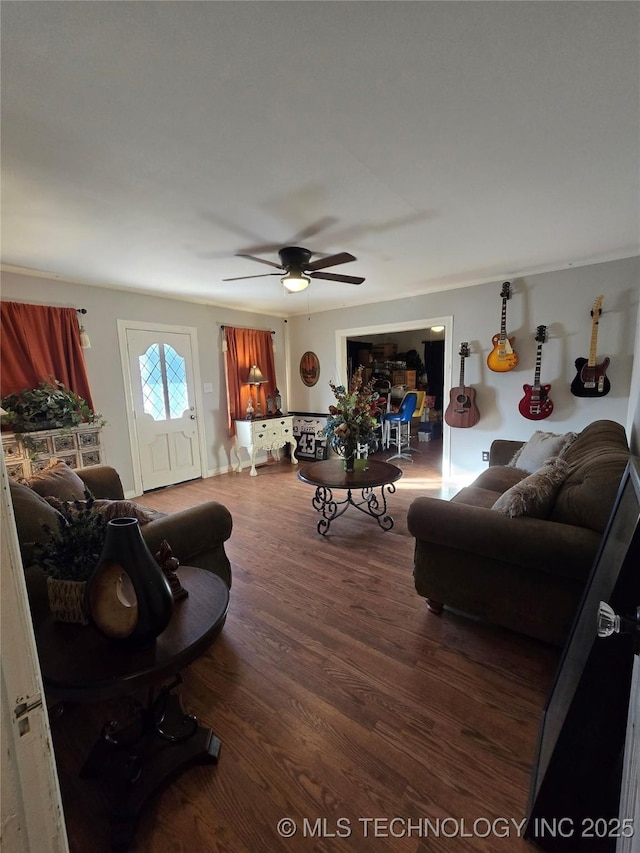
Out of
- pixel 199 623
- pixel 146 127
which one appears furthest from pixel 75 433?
pixel 199 623

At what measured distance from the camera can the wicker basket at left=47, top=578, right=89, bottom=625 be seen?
3.63 ft

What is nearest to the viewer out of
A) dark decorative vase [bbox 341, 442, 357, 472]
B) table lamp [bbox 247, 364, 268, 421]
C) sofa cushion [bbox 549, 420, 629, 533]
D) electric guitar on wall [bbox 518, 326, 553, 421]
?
sofa cushion [bbox 549, 420, 629, 533]

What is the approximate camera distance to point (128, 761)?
120 centimetres

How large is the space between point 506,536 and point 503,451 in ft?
6.99

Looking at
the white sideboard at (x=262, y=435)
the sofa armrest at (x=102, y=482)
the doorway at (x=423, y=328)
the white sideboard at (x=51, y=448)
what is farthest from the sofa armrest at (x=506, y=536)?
the white sideboard at (x=262, y=435)

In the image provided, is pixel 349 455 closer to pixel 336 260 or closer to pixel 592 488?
pixel 336 260

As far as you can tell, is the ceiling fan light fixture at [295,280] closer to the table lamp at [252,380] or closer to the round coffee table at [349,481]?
the round coffee table at [349,481]

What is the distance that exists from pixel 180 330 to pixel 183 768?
4343 millimetres

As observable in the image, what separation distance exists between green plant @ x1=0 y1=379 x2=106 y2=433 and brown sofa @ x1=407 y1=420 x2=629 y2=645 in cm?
321

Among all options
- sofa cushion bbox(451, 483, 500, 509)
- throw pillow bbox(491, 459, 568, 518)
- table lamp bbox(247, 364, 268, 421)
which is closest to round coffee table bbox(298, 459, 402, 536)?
sofa cushion bbox(451, 483, 500, 509)

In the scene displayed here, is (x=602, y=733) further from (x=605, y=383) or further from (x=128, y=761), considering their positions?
(x=605, y=383)

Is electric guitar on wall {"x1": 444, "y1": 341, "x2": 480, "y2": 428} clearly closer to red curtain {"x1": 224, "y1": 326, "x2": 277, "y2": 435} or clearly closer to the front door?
red curtain {"x1": 224, "y1": 326, "x2": 277, "y2": 435}

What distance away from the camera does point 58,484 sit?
6.40 ft

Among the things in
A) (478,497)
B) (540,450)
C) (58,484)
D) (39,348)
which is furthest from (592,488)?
(39,348)
